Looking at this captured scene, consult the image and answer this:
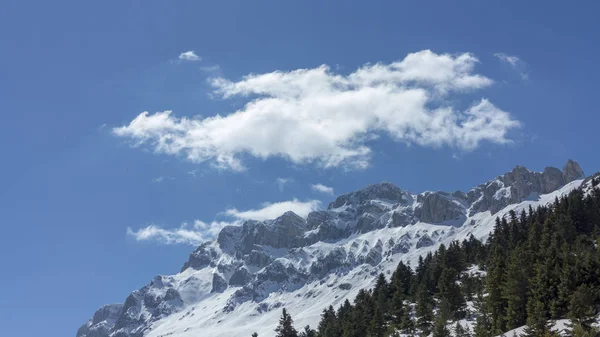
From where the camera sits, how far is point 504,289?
95.3 metres

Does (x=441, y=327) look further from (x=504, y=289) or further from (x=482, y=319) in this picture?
(x=504, y=289)

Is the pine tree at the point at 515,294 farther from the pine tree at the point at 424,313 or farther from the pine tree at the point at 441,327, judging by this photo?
the pine tree at the point at 424,313

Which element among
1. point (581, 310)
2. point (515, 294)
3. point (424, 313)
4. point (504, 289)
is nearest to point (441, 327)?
point (504, 289)

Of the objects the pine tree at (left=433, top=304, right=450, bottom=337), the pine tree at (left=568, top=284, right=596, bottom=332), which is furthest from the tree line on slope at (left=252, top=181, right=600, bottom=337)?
the pine tree at (left=568, top=284, right=596, bottom=332)

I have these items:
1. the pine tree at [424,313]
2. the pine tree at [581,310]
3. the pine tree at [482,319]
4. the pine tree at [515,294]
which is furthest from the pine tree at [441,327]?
the pine tree at [581,310]

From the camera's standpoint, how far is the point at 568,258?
91875 millimetres

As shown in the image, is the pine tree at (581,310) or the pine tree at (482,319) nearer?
the pine tree at (581,310)

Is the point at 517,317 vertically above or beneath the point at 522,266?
beneath

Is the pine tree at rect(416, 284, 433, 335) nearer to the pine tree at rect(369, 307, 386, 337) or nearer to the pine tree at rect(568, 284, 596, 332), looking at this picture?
the pine tree at rect(369, 307, 386, 337)

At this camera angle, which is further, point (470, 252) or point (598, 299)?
point (470, 252)

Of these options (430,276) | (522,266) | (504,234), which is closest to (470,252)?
(504,234)

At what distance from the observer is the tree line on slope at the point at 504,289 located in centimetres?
8569

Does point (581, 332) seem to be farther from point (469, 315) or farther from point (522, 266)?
point (469, 315)

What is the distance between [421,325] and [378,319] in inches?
373
